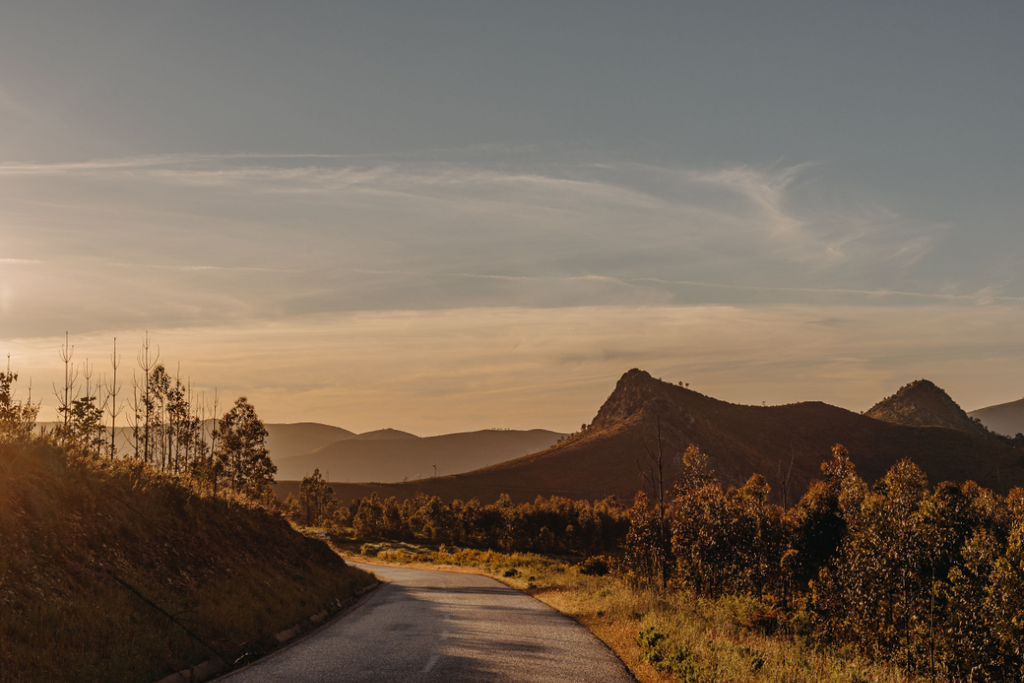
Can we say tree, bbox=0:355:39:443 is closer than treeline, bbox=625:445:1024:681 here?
Yes

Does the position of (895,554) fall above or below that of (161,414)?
below

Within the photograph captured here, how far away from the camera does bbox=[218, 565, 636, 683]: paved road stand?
12.2m

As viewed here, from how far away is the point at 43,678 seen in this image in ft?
33.1

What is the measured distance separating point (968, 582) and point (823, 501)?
13999 mm

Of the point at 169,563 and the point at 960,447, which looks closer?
the point at 169,563

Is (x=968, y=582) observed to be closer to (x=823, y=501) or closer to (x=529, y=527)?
(x=823, y=501)

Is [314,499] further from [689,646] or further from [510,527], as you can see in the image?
[689,646]

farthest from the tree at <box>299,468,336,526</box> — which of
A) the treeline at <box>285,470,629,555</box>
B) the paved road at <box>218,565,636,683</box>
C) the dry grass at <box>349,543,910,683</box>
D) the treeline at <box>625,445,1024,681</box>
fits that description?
the paved road at <box>218,565,636,683</box>

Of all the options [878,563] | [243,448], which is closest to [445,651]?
[878,563]

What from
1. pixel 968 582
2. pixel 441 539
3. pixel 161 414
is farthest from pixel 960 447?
pixel 161 414

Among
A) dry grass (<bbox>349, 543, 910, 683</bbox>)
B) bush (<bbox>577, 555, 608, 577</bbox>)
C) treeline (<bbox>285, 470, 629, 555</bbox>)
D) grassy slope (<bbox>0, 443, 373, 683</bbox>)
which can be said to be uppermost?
grassy slope (<bbox>0, 443, 373, 683</bbox>)

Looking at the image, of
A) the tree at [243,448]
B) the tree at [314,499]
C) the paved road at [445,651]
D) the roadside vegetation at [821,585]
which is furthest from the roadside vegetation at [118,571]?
the tree at [314,499]

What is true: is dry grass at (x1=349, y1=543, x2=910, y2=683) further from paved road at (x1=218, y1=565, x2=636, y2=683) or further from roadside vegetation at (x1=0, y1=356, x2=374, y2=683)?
roadside vegetation at (x1=0, y1=356, x2=374, y2=683)

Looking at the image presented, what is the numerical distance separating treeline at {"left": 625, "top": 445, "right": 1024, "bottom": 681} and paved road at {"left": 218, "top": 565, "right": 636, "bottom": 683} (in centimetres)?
1914
